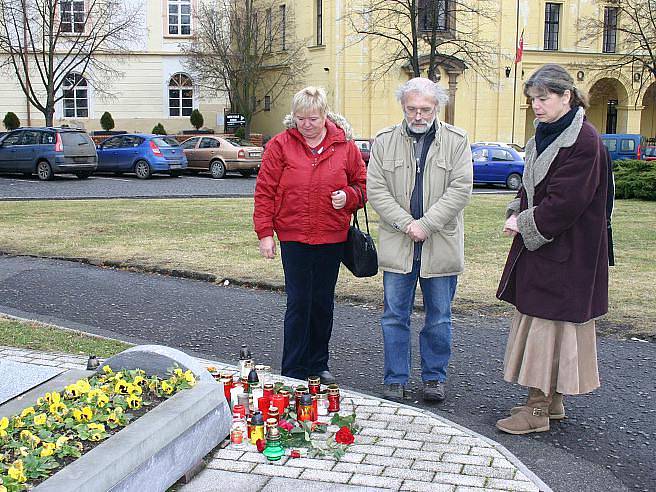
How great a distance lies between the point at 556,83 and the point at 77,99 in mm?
40569

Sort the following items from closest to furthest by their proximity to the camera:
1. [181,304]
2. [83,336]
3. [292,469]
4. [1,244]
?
[292,469]
[83,336]
[181,304]
[1,244]

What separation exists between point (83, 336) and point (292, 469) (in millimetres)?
3302

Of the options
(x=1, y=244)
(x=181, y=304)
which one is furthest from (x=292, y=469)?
(x=1, y=244)

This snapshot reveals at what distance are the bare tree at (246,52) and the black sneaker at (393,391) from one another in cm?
3540

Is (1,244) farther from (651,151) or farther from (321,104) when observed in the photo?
(651,151)

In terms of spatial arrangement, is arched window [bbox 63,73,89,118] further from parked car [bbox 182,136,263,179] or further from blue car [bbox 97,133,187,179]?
blue car [bbox 97,133,187,179]

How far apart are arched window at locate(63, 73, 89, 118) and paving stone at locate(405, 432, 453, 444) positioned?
1586 inches

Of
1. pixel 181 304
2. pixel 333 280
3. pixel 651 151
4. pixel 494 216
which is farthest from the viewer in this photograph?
pixel 651 151

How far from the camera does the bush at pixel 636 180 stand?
71.8 feet

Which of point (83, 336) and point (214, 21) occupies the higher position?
point (214, 21)

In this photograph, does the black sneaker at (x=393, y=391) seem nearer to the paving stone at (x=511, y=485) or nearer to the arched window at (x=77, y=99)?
the paving stone at (x=511, y=485)

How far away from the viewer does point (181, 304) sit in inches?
336

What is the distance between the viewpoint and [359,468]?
4.34 meters

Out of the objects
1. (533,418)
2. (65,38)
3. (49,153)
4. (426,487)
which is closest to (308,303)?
(533,418)
